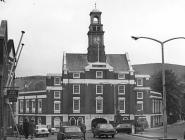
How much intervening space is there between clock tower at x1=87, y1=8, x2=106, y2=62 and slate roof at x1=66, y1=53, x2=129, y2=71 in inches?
78.1

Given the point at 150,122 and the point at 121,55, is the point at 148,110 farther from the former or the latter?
the point at 121,55

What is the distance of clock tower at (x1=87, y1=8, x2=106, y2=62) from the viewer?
10956 centimetres

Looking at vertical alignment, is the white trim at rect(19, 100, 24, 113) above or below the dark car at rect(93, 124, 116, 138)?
above

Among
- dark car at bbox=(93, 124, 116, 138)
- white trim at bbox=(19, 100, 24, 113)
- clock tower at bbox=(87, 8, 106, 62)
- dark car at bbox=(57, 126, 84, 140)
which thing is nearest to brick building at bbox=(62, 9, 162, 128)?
clock tower at bbox=(87, 8, 106, 62)

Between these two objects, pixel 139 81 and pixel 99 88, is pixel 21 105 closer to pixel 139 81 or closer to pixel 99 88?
pixel 99 88

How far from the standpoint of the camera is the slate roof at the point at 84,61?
359 feet

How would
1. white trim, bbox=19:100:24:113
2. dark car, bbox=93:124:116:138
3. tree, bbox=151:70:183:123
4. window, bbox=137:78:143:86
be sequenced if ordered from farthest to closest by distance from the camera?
white trim, bbox=19:100:24:113, window, bbox=137:78:143:86, tree, bbox=151:70:183:123, dark car, bbox=93:124:116:138

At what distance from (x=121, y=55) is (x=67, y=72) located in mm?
15443

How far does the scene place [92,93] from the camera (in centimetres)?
10756

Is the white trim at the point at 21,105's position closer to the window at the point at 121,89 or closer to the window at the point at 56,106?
the window at the point at 56,106

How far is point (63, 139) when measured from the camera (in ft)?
129

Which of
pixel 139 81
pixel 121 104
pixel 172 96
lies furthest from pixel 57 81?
pixel 172 96

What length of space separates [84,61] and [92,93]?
27.2 ft

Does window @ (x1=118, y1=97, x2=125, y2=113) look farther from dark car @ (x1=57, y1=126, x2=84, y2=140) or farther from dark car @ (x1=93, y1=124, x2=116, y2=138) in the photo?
dark car @ (x1=57, y1=126, x2=84, y2=140)
